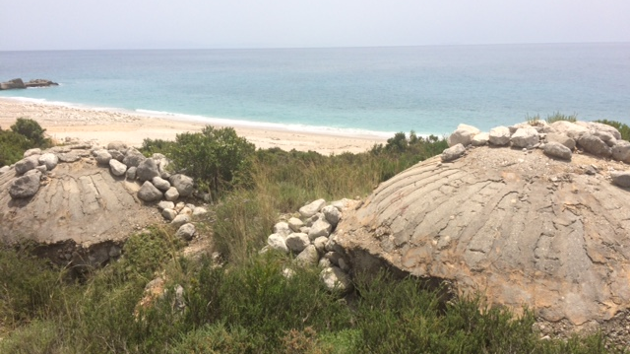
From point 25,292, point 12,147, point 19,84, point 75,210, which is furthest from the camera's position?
point 19,84

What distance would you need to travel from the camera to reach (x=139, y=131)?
2872 centimetres

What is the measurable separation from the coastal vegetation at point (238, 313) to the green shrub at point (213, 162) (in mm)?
1704

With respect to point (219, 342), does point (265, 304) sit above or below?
above

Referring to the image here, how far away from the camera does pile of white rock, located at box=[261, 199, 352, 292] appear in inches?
211

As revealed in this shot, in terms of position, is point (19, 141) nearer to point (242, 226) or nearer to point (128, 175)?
point (128, 175)

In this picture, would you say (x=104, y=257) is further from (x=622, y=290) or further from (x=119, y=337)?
(x=622, y=290)

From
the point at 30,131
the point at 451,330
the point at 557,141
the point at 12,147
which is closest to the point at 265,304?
the point at 451,330

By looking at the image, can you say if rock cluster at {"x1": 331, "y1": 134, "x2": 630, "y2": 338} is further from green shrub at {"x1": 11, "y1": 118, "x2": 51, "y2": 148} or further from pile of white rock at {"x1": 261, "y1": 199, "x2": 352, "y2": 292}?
green shrub at {"x1": 11, "y1": 118, "x2": 51, "y2": 148}

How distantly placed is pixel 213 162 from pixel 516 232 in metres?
5.22

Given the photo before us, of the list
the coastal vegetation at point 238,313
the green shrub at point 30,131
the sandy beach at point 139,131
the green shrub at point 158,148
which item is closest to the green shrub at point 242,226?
the coastal vegetation at point 238,313

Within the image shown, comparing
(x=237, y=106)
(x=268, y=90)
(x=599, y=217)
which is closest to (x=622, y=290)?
(x=599, y=217)

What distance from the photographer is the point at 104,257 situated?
696cm

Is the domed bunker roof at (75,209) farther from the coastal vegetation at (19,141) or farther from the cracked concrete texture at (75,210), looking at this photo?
the coastal vegetation at (19,141)

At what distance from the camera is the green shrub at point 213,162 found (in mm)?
8305
